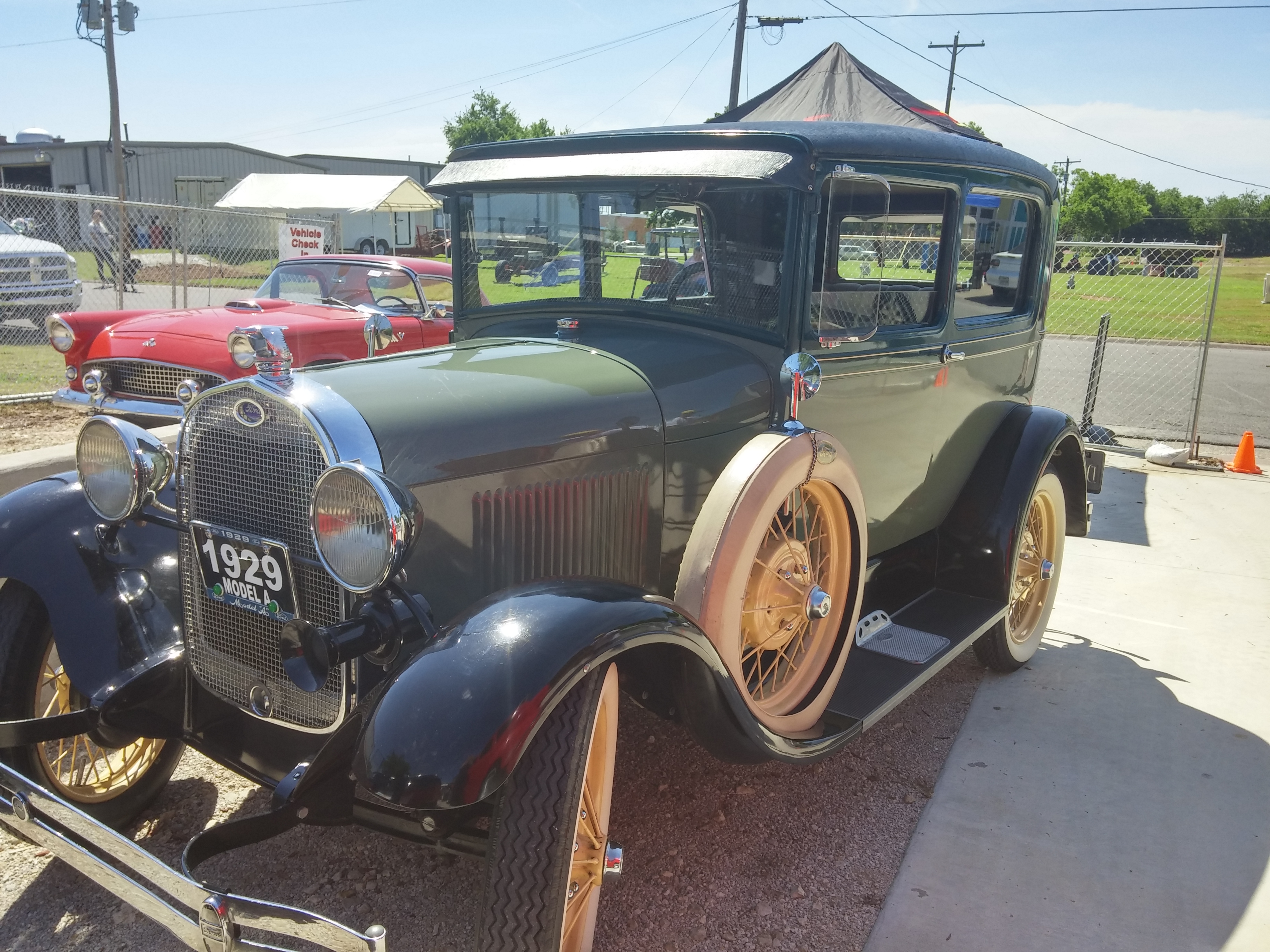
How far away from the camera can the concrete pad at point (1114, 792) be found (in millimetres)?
2420

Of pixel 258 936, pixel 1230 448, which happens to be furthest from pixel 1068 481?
pixel 1230 448

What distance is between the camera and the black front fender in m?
1.65

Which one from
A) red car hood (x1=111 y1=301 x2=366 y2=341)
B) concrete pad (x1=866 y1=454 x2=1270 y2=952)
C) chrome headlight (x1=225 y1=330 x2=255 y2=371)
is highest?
chrome headlight (x1=225 y1=330 x2=255 y2=371)

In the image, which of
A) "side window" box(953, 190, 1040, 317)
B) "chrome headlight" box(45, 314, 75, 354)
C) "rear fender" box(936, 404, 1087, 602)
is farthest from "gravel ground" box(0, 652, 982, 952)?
"chrome headlight" box(45, 314, 75, 354)

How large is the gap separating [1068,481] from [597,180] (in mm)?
2449

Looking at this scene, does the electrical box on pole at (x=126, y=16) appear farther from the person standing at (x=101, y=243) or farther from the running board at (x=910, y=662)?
the running board at (x=910, y=662)

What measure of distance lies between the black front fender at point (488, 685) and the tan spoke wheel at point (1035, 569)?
7.89 feet

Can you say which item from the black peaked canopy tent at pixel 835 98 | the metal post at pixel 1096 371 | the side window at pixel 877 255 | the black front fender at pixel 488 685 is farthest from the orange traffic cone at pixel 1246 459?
the black front fender at pixel 488 685

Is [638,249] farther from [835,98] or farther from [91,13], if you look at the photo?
[91,13]

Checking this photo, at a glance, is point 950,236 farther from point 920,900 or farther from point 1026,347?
point 920,900

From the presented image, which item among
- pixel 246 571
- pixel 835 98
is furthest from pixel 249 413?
pixel 835 98

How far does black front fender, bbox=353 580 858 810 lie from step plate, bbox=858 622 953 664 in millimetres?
1254

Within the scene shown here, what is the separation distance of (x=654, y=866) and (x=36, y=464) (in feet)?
12.8

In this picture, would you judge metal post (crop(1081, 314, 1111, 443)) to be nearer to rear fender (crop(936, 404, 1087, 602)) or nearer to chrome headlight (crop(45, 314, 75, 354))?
rear fender (crop(936, 404, 1087, 602))
